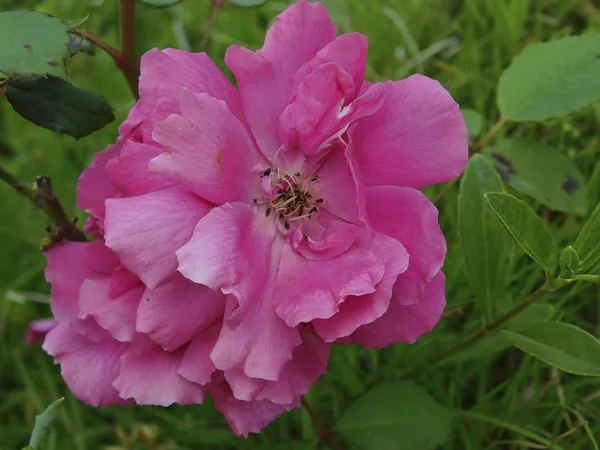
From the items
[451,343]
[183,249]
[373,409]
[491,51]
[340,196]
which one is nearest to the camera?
[183,249]

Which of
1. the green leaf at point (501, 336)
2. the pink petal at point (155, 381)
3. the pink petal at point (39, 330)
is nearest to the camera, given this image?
the pink petal at point (155, 381)

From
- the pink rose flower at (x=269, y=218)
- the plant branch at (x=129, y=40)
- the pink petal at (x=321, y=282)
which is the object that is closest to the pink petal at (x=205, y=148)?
the pink rose flower at (x=269, y=218)

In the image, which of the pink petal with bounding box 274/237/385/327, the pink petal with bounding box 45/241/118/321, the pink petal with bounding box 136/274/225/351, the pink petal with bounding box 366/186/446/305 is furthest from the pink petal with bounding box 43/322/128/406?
the pink petal with bounding box 366/186/446/305

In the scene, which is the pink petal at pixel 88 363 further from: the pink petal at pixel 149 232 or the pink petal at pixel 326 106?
the pink petal at pixel 326 106

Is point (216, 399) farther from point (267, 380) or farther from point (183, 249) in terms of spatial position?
point (183, 249)

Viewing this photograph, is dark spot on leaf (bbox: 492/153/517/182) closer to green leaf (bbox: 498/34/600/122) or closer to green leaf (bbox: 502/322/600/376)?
green leaf (bbox: 498/34/600/122)

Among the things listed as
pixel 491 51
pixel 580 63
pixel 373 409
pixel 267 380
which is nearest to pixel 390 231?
pixel 267 380

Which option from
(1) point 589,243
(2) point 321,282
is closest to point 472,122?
(1) point 589,243

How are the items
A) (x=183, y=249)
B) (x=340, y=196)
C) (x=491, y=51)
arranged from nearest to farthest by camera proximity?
(x=183, y=249) → (x=340, y=196) → (x=491, y=51)
